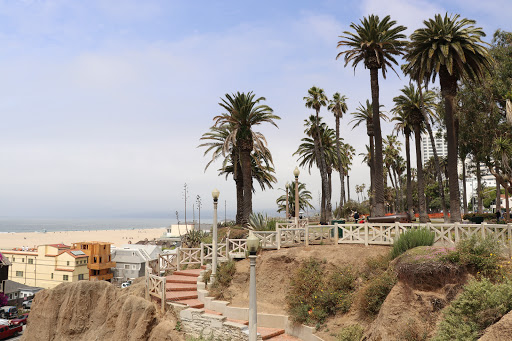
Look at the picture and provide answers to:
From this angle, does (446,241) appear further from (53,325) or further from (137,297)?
A: (53,325)

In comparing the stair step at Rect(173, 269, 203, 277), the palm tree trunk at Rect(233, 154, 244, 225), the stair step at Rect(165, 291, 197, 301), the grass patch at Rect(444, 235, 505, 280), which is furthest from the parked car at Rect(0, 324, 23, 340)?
the grass patch at Rect(444, 235, 505, 280)

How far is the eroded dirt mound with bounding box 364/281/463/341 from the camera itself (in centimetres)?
1203

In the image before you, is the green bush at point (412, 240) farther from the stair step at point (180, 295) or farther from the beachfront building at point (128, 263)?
the beachfront building at point (128, 263)

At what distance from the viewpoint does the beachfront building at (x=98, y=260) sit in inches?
2638

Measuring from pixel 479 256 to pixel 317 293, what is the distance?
6819 mm

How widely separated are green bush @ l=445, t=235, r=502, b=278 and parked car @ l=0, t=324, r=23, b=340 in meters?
46.9

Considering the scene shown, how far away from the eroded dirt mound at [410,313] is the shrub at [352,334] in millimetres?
530

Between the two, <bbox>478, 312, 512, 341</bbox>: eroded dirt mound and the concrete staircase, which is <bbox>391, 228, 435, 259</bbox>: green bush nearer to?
the concrete staircase

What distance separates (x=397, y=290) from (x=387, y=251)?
438 centimetres

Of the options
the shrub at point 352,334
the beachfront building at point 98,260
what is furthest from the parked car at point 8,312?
the shrub at point 352,334

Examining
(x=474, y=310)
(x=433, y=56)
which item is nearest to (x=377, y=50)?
(x=433, y=56)

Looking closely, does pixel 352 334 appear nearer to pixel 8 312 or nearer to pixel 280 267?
pixel 280 267

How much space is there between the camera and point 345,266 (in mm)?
17562

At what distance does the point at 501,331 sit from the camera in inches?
341
